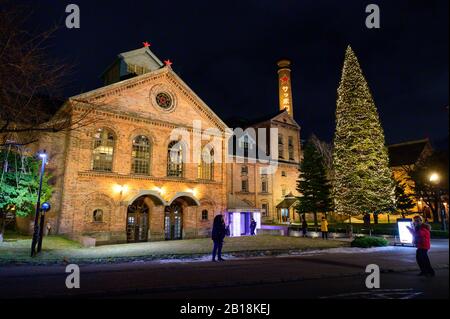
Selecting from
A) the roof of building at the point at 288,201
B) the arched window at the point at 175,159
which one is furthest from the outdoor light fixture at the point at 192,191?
the roof of building at the point at 288,201

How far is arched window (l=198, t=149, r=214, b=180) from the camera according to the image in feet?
→ 95.2

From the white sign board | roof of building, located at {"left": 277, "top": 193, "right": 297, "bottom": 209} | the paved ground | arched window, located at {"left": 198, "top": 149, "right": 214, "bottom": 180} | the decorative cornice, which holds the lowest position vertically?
the paved ground

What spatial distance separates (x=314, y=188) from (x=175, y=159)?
1583 cm

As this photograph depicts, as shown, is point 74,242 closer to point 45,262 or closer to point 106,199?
point 106,199

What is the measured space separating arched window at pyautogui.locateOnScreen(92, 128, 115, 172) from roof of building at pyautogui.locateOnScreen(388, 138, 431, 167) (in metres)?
50.4

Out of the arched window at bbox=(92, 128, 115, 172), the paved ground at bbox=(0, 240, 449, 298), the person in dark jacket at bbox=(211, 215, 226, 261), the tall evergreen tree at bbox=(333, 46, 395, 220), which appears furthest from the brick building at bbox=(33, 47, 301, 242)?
the person in dark jacket at bbox=(211, 215, 226, 261)

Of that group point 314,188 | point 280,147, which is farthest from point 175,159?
point 280,147

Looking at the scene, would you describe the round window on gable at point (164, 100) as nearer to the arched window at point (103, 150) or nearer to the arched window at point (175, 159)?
the arched window at point (175, 159)

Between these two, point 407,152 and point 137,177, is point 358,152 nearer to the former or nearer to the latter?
point 137,177

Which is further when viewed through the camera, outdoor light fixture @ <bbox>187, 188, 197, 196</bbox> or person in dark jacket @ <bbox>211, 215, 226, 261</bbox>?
outdoor light fixture @ <bbox>187, 188, 197, 196</bbox>

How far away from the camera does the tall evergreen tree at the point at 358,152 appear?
2484cm

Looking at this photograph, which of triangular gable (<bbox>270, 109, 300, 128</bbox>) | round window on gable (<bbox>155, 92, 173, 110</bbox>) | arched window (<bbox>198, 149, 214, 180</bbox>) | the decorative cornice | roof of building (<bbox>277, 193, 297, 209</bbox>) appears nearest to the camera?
the decorative cornice

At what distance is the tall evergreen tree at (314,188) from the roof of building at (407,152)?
94.2ft

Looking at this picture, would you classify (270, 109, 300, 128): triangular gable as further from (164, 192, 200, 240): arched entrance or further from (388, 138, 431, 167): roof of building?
(164, 192, 200, 240): arched entrance
